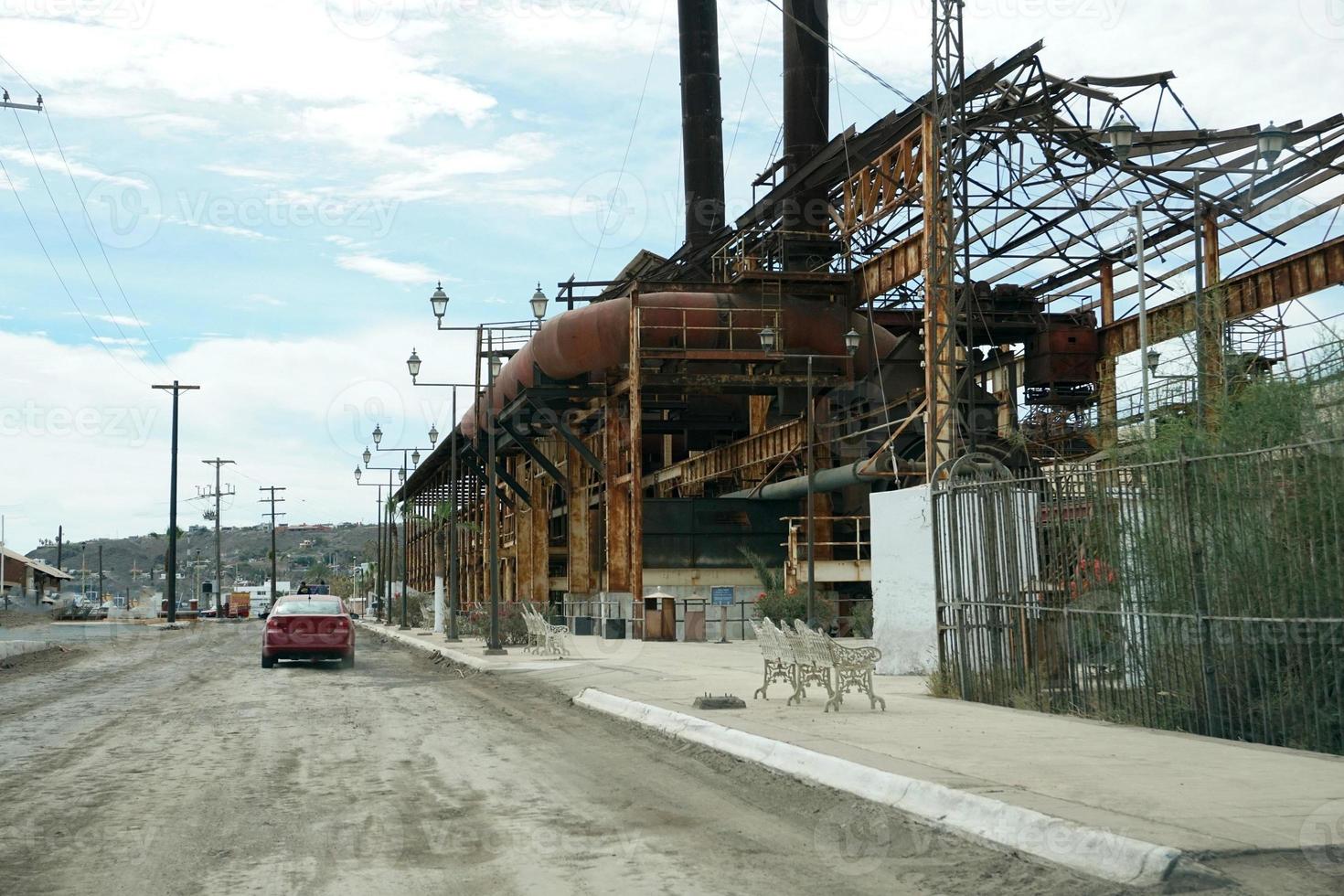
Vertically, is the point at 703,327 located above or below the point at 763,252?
below

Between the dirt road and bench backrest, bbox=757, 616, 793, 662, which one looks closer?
the dirt road

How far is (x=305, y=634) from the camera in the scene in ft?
90.4

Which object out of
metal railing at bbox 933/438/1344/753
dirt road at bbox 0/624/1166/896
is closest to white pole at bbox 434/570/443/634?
dirt road at bbox 0/624/1166/896

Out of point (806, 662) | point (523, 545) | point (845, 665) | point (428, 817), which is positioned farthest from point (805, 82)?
point (428, 817)

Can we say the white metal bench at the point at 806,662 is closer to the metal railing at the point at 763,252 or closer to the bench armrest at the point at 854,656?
the bench armrest at the point at 854,656

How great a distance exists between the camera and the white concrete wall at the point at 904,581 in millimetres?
17250

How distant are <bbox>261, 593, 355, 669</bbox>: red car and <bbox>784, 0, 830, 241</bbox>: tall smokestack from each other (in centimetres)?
2533

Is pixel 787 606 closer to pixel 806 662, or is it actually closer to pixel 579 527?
pixel 579 527

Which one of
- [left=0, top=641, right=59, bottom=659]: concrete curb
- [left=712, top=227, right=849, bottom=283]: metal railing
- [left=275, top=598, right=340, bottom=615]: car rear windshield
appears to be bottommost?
[left=0, top=641, right=59, bottom=659]: concrete curb

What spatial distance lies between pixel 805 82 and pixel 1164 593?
3876 centimetres

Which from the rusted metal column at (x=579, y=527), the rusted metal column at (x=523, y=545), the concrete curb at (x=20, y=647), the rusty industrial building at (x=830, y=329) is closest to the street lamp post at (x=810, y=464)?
the rusty industrial building at (x=830, y=329)

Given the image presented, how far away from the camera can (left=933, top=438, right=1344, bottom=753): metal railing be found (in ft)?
32.3

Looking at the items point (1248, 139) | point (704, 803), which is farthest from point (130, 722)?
point (1248, 139)

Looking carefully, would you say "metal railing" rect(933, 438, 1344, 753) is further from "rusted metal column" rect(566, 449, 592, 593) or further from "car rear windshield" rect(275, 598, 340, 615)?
"rusted metal column" rect(566, 449, 592, 593)
